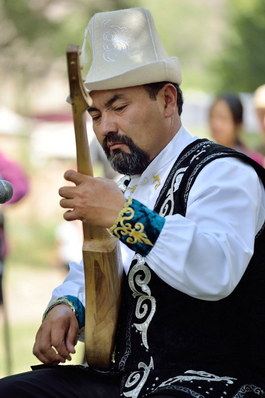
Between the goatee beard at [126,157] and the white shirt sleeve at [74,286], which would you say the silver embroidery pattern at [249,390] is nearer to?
the white shirt sleeve at [74,286]

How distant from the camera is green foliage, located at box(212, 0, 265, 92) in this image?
1987 centimetres

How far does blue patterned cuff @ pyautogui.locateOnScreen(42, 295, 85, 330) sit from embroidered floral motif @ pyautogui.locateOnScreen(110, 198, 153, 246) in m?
0.58

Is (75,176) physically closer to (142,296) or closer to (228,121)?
(142,296)

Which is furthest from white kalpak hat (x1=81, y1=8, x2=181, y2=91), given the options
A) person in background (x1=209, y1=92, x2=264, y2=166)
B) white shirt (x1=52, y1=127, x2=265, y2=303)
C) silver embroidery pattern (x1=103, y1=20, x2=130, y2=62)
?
person in background (x1=209, y1=92, x2=264, y2=166)

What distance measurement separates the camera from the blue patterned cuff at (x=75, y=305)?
290cm

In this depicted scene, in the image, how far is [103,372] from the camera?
277cm

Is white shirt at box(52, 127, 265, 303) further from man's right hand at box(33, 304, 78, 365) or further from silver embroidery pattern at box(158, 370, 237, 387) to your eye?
man's right hand at box(33, 304, 78, 365)

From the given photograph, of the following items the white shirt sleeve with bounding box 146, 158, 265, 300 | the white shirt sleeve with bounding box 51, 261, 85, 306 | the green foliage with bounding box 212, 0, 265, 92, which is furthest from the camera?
the green foliage with bounding box 212, 0, 265, 92

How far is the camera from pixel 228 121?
5590 millimetres

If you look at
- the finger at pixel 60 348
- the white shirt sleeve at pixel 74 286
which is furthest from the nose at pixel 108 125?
the finger at pixel 60 348

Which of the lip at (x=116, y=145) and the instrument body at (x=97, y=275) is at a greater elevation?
the lip at (x=116, y=145)

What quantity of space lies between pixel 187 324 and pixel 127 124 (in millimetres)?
704

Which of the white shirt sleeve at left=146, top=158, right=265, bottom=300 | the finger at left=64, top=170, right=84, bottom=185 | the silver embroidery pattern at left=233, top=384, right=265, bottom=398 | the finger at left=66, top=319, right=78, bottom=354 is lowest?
the silver embroidery pattern at left=233, top=384, right=265, bottom=398

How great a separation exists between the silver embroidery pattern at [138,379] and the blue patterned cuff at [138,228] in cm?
44
